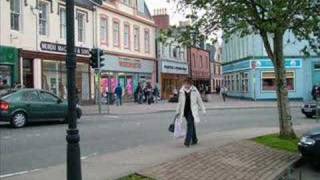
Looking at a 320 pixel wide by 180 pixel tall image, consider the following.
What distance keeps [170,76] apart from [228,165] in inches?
2071

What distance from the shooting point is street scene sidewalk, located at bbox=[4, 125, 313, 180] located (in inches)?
439

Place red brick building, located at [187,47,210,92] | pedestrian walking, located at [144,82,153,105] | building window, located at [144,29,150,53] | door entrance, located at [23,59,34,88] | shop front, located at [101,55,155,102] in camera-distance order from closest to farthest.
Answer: door entrance, located at [23,59,34,88]
shop front, located at [101,55,155,102]
pedestrian walking, located at [144,82,153,105]
building window, located at [144,29,150,53]
red brick building, located at [187,47,210,92]

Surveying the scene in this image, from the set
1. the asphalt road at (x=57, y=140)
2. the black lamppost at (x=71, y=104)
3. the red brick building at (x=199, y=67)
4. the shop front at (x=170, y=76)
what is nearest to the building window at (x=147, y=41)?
the shop front at (x=170, y=76)

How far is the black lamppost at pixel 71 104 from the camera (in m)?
7.64

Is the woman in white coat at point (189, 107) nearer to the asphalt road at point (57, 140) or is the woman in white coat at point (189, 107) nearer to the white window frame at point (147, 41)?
the asphalt road at point (57, 140)

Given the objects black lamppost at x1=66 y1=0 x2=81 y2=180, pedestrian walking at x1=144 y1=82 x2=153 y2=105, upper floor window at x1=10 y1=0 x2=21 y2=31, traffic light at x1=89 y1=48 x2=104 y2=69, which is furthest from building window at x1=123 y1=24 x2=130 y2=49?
black lamppost at x1=66 y1=0 x2=81 y2=180

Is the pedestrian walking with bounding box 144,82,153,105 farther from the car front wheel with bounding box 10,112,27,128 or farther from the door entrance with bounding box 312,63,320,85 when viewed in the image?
the car front wheel with bounding box 10,112,27,128

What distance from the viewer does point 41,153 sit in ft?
49.6

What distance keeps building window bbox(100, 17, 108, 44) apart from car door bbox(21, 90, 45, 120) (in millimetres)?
21478

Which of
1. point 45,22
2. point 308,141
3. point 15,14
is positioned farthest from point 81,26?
point 308,141

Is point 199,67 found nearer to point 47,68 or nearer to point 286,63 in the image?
point 286,63

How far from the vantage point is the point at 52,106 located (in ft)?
83.0

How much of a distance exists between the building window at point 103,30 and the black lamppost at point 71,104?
126 feet

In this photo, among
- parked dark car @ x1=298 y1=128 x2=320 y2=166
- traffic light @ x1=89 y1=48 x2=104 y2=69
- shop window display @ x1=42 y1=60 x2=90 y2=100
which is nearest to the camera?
parked dark car @ x1=298 y1=128 x2=320 y2=166
